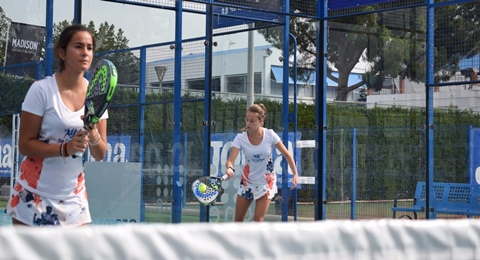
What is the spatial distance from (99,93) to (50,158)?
0.42 meters

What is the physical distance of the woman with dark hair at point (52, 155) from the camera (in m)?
4.30

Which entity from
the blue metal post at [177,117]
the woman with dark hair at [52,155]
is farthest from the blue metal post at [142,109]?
the woman with dark hair at [52,155]

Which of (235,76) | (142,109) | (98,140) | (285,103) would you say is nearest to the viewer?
(98,140)

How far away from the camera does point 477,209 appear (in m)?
10.0

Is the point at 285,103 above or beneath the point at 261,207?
above

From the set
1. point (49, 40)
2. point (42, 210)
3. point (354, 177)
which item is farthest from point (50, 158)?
point (354, 177)

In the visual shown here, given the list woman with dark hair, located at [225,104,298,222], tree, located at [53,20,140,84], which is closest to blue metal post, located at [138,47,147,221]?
tree, located at [53,20,140,84]

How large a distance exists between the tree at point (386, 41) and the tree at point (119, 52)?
1.78 m

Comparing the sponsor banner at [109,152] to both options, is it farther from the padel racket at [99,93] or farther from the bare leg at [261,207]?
the padel racket at [99,93]

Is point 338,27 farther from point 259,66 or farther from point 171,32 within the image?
point 171,32

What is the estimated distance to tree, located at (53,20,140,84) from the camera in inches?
A: 367

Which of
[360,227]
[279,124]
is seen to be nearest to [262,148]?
[279,124]

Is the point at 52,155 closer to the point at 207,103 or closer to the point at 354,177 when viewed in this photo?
the point at 207,103

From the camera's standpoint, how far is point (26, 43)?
8.88 metres
